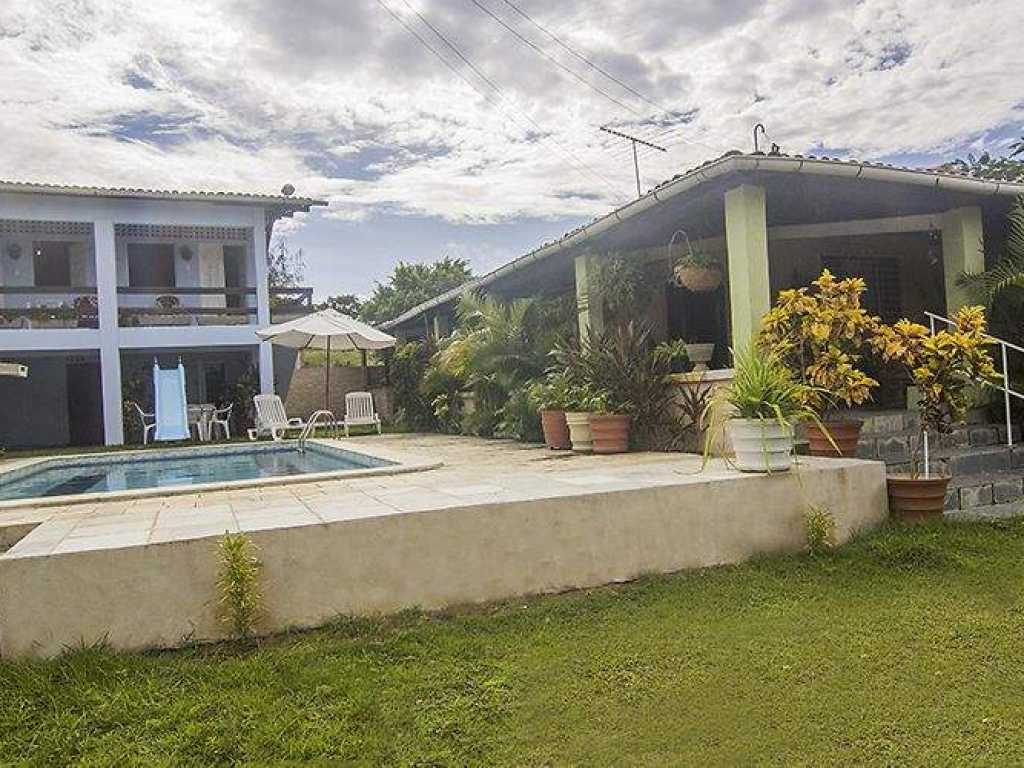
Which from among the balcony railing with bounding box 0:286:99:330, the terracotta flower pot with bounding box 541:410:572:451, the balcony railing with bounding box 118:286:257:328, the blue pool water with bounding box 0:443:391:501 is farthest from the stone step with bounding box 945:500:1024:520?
the balcony railing with bounding box 0:286:99:330

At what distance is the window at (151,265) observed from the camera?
2248cm

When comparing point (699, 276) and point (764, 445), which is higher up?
point (699, 276)

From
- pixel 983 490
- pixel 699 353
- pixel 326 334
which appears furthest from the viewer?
pixel 326 334

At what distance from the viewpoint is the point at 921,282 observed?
12.5 metres

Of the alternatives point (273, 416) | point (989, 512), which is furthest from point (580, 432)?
point (273, 416)

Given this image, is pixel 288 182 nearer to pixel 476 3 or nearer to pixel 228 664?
pixel 476 3

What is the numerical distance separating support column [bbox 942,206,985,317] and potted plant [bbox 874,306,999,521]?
3.25 metres

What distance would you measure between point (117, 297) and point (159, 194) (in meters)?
2.85

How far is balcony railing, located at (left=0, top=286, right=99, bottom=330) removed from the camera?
1906 cm

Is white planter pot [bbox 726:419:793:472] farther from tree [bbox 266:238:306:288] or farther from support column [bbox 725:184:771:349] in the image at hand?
tree [bbox 266:238:306:288]

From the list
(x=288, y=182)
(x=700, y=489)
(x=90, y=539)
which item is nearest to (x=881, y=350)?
(x=700, y=489)

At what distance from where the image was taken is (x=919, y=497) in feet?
21.6

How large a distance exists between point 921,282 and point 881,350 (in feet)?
21.4

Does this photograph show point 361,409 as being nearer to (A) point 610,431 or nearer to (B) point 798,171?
(A) point 610,431
